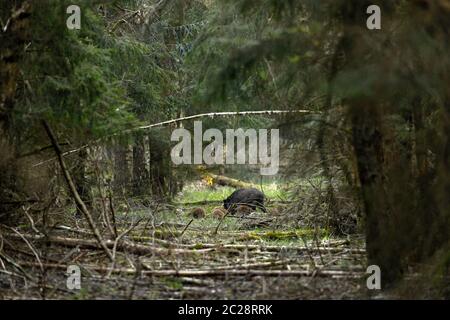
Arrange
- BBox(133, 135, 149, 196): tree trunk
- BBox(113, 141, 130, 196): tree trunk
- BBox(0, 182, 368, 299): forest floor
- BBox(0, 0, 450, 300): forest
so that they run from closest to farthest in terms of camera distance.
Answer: BBox(0, 0, 450, 300): forest
BBox(0, 182, 368, 299): forest floor
BBox(113, 141, 130, 196): tree trunk
BBox(133, 135, 149, 196): tree trunk

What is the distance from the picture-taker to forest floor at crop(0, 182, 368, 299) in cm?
702

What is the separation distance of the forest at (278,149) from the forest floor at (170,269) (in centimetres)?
3

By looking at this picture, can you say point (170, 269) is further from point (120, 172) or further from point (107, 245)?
point (120, 172)

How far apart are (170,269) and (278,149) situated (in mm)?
1995

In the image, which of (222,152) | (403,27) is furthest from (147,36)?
(403,27)

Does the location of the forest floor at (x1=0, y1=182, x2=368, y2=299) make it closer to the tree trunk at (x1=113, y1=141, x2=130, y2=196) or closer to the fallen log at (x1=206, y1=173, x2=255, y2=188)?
the tree trunk at (x1=113, y1=141, x2=130, y2=196)

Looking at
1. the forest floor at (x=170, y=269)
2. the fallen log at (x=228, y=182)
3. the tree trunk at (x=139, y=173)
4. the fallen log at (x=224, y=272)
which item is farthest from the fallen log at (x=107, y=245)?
the fallen log at (x=228, y=182)

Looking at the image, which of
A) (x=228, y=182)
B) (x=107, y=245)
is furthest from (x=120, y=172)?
(x=107, y=245)

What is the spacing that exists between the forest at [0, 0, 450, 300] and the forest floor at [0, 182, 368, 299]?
0.03 metres

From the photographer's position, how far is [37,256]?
759 centimetres

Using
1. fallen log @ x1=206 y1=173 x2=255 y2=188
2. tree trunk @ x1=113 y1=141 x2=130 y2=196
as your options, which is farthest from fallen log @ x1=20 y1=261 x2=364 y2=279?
fallen log @ x1=206 y1=173 x2=255 y2=188
